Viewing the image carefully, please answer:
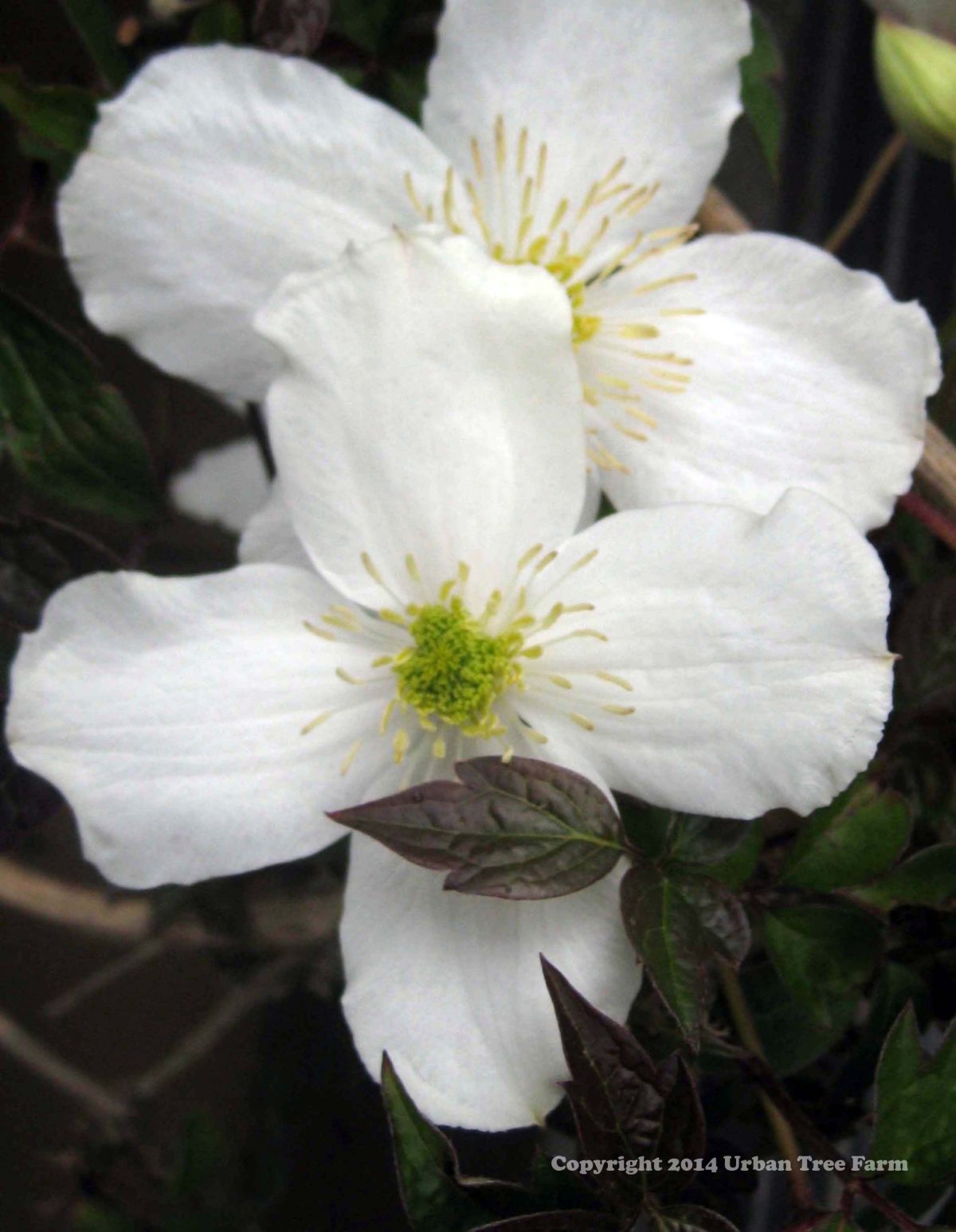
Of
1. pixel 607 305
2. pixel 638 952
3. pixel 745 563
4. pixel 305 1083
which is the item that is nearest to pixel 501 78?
pixel 607 305

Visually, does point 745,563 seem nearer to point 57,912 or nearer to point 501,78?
point 501,78

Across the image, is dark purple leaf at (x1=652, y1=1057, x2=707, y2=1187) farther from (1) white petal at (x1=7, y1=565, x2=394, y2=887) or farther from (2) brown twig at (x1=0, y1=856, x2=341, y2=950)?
(2) brown twig at (x1=0, y1=856, x2=341, y2=950)

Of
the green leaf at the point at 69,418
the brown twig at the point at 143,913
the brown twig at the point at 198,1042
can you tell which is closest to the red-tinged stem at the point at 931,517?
the green leaf at the point at 69,418

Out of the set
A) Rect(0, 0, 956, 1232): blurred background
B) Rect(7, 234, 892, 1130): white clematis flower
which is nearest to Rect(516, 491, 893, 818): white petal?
Rect(7, 234, 892, 1130): white clematis flower

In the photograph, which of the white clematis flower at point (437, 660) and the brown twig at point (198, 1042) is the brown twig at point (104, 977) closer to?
the brown twig at point (198, 1042)

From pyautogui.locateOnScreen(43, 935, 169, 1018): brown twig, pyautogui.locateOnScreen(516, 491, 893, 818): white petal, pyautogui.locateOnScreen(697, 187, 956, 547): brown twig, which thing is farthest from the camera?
pyautogui.locateOnScreen(43, 935, 169, 1018): brown twig
